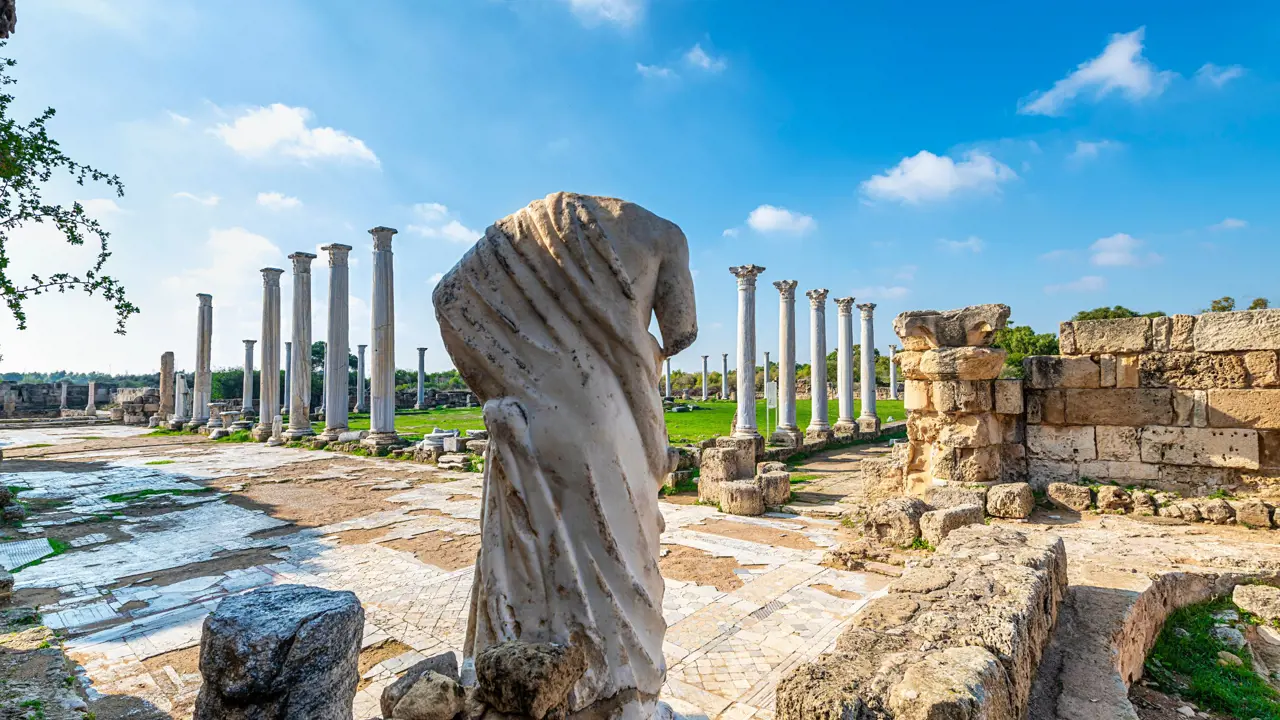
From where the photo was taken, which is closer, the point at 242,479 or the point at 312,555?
the point at 312,555

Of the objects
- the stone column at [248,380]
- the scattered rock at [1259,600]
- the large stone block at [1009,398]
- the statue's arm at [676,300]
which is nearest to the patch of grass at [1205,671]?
the scattered rock at [1259,600]

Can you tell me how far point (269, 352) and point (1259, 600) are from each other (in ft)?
79.5

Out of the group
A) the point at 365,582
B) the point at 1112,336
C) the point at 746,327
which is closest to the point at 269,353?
the point at 746,327

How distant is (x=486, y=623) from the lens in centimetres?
196

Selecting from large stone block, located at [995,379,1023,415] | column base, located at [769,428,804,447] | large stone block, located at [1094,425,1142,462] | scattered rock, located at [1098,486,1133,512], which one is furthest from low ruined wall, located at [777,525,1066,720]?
column base, located at [769,428,804,447]

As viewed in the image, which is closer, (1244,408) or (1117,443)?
(1244,408)

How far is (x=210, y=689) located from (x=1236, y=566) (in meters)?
7.12

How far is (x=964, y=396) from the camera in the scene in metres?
8.12

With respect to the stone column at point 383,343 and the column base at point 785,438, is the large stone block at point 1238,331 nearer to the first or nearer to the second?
the column base at point 785,438

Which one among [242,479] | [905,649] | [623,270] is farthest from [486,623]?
[242,479]

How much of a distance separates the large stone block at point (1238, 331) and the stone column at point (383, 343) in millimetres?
16447

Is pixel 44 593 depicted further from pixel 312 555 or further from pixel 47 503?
pixel 47 503

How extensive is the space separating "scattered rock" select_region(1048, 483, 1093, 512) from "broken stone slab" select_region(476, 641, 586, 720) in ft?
26.2

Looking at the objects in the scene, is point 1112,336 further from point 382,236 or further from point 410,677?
point 382,236
